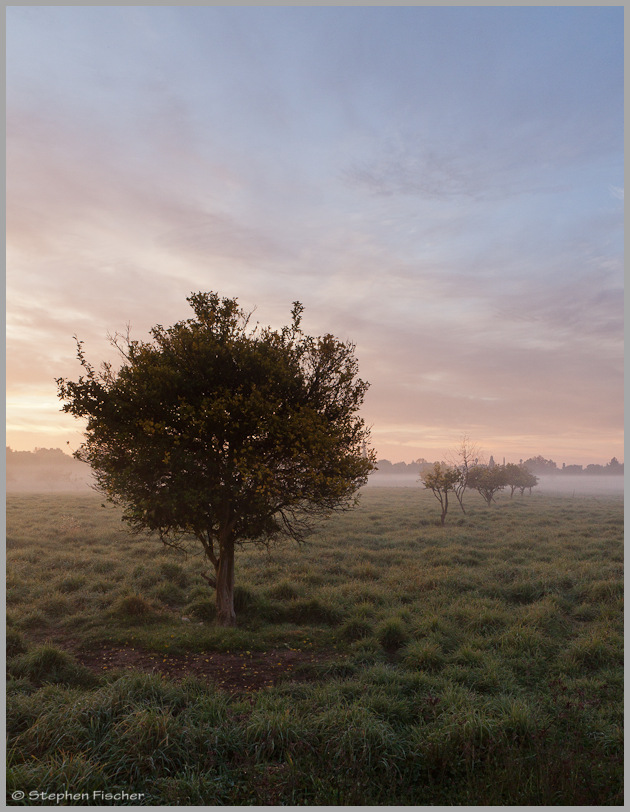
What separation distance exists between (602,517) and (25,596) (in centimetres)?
4669

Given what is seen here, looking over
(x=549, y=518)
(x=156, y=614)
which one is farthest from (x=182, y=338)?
(x=549, y=518)

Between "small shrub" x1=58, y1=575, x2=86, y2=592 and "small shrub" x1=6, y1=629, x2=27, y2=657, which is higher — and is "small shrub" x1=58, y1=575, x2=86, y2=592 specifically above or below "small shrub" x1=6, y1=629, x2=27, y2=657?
below

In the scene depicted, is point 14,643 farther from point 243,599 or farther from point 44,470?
point 44,470

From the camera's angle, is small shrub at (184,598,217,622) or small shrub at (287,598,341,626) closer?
small shrub at (287,598,341,626)

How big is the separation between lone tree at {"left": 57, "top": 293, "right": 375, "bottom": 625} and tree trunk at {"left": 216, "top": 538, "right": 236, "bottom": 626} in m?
0.83

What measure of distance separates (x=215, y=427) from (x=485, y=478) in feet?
147

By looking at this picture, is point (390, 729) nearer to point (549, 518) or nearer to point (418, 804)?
point (418, 804)

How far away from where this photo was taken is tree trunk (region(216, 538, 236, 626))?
556 inches

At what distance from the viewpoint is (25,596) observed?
→ 642 inches

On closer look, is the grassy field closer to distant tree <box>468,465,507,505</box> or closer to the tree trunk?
the tree trunk

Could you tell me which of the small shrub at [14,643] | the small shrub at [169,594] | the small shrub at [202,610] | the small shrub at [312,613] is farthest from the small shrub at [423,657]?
the small shrub at [14,643]

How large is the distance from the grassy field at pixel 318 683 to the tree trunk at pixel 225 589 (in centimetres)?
57

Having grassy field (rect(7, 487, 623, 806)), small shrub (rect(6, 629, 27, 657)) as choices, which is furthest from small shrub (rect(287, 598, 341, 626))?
small shrub (rect(6, 629, 27, 657))

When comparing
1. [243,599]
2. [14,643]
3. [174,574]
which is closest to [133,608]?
[243,599]
